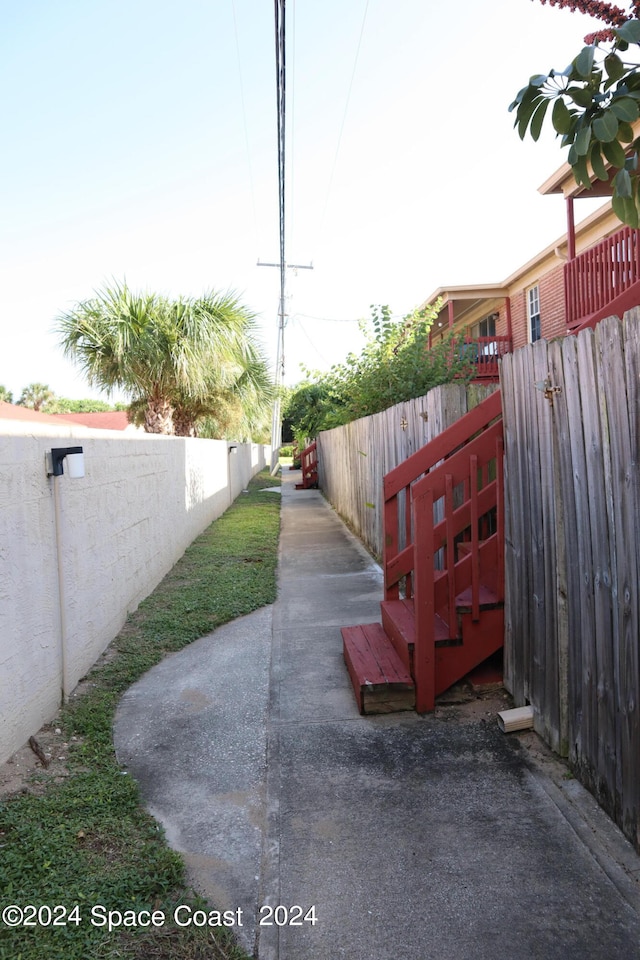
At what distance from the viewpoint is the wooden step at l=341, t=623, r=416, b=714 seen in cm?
357

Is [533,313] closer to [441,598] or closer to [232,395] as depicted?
[232,395]

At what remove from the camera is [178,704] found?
3.85 meters

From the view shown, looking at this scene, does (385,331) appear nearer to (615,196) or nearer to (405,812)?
(615,196)

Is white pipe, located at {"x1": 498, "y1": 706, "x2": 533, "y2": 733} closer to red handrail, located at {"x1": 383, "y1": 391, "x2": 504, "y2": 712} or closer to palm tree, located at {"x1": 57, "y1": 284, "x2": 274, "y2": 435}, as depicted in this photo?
red handrail, located at {"x1": 383, "y1": 391, "x2": 504, "y2": 712}

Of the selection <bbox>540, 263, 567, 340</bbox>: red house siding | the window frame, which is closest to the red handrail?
<bbox>540, 263, 567, 340</bbox>: red house siding

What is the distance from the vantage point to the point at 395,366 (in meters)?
8.35

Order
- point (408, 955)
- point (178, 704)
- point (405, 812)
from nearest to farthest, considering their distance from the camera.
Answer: point (408, 955), point (405, 812), point (178, 704)

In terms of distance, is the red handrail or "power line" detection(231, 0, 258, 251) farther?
"power line" detection(231, 0, 258, 251)

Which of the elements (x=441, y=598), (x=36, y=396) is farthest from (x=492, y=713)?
(x=36, y=396)

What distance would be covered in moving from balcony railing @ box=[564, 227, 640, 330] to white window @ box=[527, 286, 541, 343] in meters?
5.31

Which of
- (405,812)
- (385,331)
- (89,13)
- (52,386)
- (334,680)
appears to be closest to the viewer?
(405,812)

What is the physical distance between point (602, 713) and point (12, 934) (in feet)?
7.30

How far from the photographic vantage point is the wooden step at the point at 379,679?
141 inches

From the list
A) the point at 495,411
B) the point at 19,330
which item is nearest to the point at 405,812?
the point at 495,411
